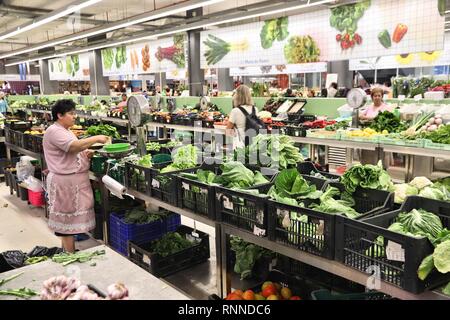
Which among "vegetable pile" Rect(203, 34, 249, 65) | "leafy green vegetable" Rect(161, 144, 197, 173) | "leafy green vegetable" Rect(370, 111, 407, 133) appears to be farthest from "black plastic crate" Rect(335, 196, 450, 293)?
"vegetable pile" Rect(203, 34, 249, 65)

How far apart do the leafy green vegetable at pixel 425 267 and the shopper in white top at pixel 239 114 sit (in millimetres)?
3437

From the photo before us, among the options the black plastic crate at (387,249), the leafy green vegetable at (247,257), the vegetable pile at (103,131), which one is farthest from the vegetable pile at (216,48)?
the black plastic crate at (387,249)

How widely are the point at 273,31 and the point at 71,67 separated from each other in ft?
38.2

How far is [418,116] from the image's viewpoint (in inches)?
248

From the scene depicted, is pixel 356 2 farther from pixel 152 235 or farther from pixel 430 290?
pixel 430 290

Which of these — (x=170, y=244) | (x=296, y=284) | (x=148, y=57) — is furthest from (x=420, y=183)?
(x=148, y=57)

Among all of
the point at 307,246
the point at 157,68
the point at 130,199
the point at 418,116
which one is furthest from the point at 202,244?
the point at 157,68

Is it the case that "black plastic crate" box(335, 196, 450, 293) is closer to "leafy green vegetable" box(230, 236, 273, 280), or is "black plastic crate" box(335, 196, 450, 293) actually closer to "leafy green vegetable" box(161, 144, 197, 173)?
"leafy green vegetable" box(230, 236, 273, 280)

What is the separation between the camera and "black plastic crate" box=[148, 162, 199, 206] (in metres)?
3.38

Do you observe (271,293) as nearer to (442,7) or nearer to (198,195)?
(198,195)

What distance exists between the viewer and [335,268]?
7.28ft

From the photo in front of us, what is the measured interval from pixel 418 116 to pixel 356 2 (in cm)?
212

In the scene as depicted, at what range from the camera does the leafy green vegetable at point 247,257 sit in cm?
358
